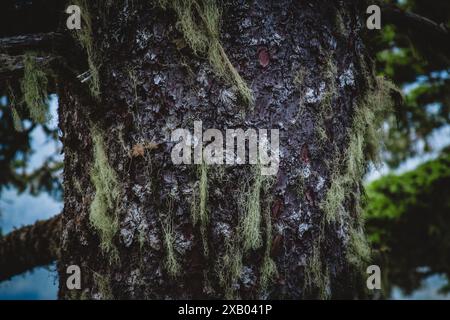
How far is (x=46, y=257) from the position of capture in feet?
10.5

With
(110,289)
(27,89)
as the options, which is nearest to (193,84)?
(27,89)

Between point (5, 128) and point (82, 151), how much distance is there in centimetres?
264

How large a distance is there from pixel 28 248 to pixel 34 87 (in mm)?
1953

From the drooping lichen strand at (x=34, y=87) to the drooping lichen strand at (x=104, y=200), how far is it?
0.36 metres

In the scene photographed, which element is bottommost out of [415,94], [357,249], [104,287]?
[104,287]

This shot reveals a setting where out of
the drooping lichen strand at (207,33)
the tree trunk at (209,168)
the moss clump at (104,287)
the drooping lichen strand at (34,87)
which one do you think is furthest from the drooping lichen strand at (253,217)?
the drooping lichen strand at (34,87)

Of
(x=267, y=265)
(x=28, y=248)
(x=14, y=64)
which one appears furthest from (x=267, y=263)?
(x=28, y=248)

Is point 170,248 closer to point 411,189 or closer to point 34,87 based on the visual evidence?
point 34,87

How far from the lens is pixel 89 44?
1.84 meters

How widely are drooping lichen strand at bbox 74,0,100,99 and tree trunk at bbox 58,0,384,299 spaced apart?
0.01m

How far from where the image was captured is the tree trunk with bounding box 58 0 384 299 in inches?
65.5

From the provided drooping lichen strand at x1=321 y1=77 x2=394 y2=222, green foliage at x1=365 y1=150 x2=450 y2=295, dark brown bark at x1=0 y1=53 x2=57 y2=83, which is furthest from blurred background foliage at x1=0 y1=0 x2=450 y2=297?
dark brown bark at x1=0 y1=53 x2=57 y2=83
